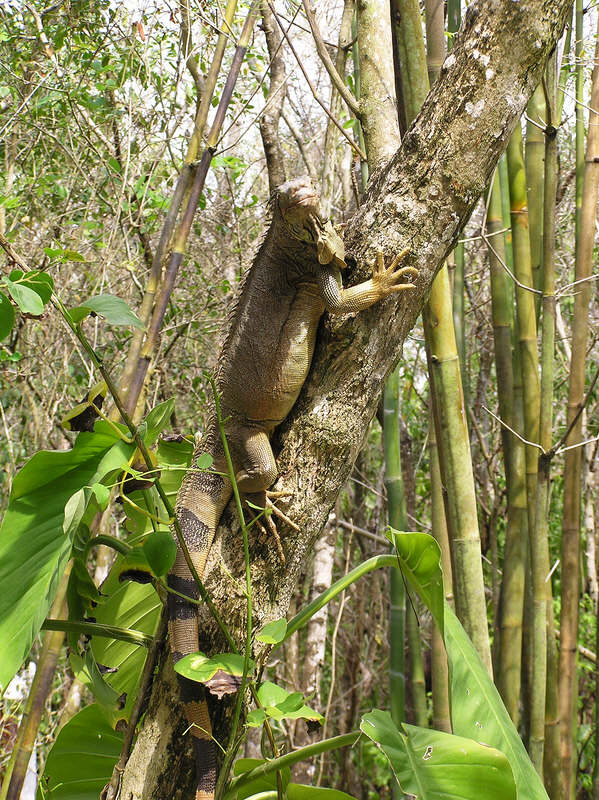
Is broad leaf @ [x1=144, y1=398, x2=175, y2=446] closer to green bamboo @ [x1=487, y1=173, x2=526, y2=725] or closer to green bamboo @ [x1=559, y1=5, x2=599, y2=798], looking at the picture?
green bamboo @ [x1=487, y1=173, x2=526, y2=725]

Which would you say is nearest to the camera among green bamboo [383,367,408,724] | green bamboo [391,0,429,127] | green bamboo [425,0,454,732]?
green bamboo [391,0,429,127]

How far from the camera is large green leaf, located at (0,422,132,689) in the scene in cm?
127

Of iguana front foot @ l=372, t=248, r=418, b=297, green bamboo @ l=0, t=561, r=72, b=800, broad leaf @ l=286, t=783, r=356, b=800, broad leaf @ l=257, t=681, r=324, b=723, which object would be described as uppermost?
iguana front foot @ l=372, t=248, r=418, b=297

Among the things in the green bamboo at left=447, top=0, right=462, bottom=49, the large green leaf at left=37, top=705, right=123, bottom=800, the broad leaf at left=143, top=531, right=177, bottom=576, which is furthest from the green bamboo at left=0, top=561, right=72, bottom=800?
the green bamboo at left=447, top=0, right=462, bottom=49

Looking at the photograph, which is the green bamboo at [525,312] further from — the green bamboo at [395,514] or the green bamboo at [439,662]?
the green bamboo at [395,514]

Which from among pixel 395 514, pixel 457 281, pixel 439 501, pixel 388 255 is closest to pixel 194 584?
pixel 388 255

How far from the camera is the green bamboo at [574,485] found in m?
2.41

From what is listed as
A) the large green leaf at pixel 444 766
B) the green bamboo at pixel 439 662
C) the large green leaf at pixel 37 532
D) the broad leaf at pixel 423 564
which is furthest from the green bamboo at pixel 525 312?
the large green leaf at pixel 37 532

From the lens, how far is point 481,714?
148cm

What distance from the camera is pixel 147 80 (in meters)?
4.62

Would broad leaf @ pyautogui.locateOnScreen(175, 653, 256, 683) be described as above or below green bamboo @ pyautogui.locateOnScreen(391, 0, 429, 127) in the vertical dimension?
below

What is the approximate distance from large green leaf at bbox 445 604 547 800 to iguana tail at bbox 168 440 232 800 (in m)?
0.53

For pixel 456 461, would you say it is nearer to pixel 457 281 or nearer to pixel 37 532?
pixel 457 281

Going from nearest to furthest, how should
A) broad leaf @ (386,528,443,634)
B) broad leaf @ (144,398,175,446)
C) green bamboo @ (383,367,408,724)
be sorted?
1. broad leaf @ (386,528,443,634)
2. broad leaf @ (144,398,175,446)
3. green bamboo @ (383,367,408,724)
